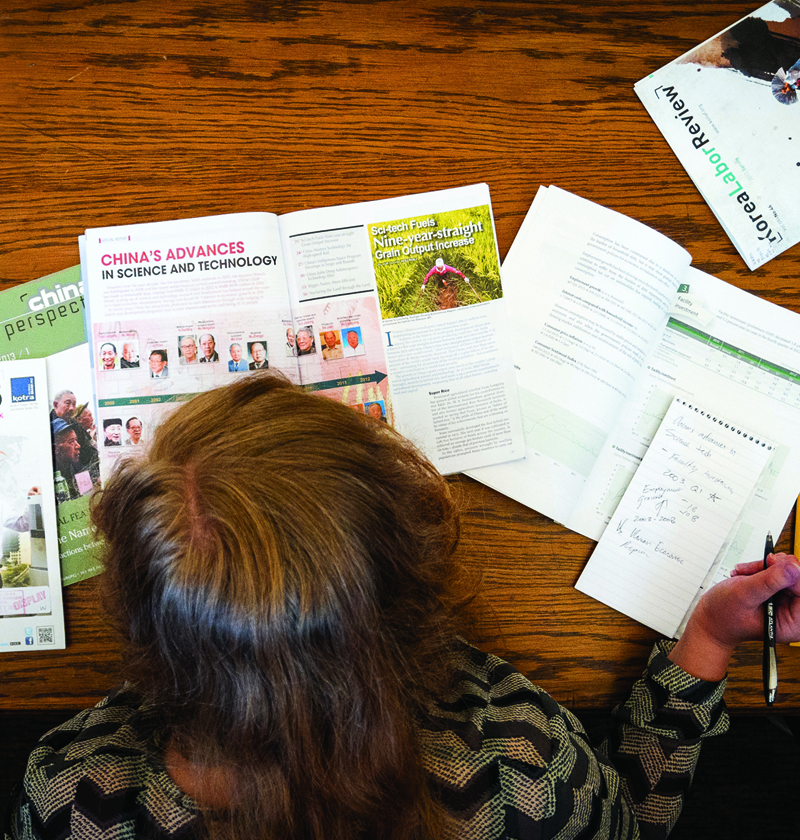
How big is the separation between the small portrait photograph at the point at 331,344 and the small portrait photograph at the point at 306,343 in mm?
10

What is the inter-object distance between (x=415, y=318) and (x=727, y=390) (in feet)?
1.18

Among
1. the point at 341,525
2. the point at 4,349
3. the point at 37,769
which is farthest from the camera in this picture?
the point at 4,349

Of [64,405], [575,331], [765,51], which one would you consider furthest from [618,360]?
[64,405]

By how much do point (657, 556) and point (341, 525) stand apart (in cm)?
43

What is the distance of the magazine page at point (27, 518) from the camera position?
731mm

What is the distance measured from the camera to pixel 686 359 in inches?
30.5

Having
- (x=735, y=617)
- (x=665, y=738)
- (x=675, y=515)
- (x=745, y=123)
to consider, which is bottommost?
(x=665, y=738)

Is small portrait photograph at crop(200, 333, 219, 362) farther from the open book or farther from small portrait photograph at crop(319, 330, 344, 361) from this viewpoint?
the open book

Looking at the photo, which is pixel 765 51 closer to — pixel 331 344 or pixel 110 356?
pixel 331 344

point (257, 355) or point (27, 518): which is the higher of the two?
point (257, 355)

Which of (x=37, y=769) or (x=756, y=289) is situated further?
(x=756, y=289)

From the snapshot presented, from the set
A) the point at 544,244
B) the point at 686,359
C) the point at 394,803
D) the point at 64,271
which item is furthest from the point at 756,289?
the point at 64,271

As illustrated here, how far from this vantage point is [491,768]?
577 mm

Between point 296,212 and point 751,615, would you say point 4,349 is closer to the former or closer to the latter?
point 296,212
